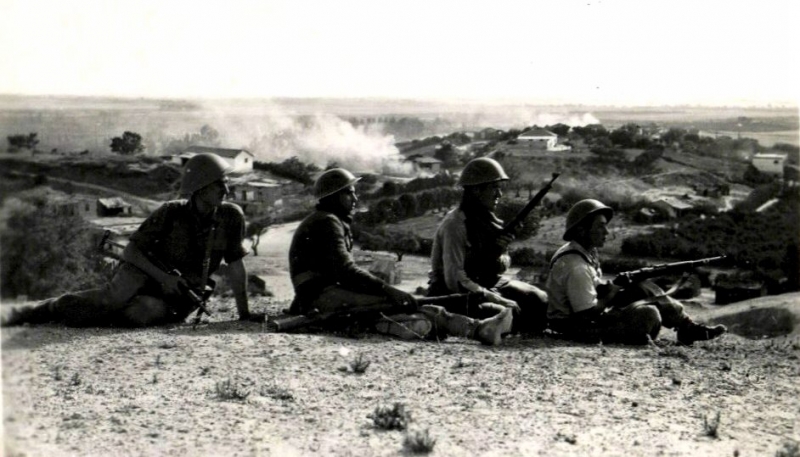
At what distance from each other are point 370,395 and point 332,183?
8.13ft

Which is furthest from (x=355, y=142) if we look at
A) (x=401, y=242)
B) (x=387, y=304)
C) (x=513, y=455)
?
(x=513, y=455)

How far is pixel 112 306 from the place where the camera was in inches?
314

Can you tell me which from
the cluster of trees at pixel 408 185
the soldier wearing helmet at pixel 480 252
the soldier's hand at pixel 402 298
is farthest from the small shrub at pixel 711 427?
the cluster of trees at pixel 408 185

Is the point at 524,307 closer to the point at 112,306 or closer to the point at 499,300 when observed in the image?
the point at 499,300

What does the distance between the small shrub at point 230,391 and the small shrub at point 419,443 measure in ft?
3.98

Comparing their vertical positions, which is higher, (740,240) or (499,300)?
(740,240)

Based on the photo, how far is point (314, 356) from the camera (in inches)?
273

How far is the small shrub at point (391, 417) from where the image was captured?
559cm

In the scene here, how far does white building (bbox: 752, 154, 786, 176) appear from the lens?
10.6 m

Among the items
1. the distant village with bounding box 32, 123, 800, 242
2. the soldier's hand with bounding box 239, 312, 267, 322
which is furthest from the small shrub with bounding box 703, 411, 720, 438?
the distant village with bounding box 32, 123, 800, 242

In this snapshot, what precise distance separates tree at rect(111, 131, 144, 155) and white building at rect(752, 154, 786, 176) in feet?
23.4

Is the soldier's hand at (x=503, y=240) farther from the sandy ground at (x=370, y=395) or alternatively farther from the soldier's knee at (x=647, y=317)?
the soldier's knee at (x=647, y=317)

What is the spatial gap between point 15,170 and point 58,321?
1.99 meters

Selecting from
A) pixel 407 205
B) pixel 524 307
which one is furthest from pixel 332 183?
pixel 407 205
